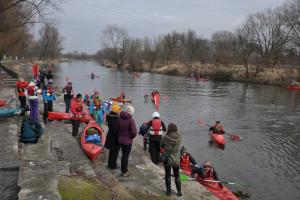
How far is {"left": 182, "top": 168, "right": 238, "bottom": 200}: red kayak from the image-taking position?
10328 mm

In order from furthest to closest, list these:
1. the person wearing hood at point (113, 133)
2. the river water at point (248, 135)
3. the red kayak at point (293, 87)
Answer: the red kayak at point (293, 87) → the river water at point (248, 135) → the person wearing hood at point (113, 133)

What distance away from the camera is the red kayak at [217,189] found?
407 inches

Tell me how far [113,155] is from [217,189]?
10.9ft

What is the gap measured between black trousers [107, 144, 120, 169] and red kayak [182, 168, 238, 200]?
2902 mm

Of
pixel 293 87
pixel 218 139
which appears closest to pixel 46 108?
pixel 218 139

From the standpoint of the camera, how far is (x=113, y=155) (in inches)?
394

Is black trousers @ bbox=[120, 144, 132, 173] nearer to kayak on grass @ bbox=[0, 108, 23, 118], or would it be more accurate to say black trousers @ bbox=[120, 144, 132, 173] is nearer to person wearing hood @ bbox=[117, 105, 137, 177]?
person wearing hood @ bbox=[117, 105, 137, 177]

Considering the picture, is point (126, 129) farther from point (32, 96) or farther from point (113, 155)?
point (32, 96)

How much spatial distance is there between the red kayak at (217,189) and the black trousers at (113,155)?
2.90 m

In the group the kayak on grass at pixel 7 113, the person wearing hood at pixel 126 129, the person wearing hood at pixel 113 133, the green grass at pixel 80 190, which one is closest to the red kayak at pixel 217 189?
the person wearing hood at pixel 113 133

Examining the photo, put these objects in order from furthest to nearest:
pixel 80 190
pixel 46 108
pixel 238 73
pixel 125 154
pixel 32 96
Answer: pixel 238 73 → pixel 46 108 → pixel 32 96 → pixel 125 154 → pixel 80 190

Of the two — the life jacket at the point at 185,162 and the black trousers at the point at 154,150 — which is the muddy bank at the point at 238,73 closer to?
the life jacket at the point at 185,162

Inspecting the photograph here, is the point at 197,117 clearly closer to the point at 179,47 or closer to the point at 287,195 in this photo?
the point at 287,195

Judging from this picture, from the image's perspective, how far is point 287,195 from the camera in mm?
12000
